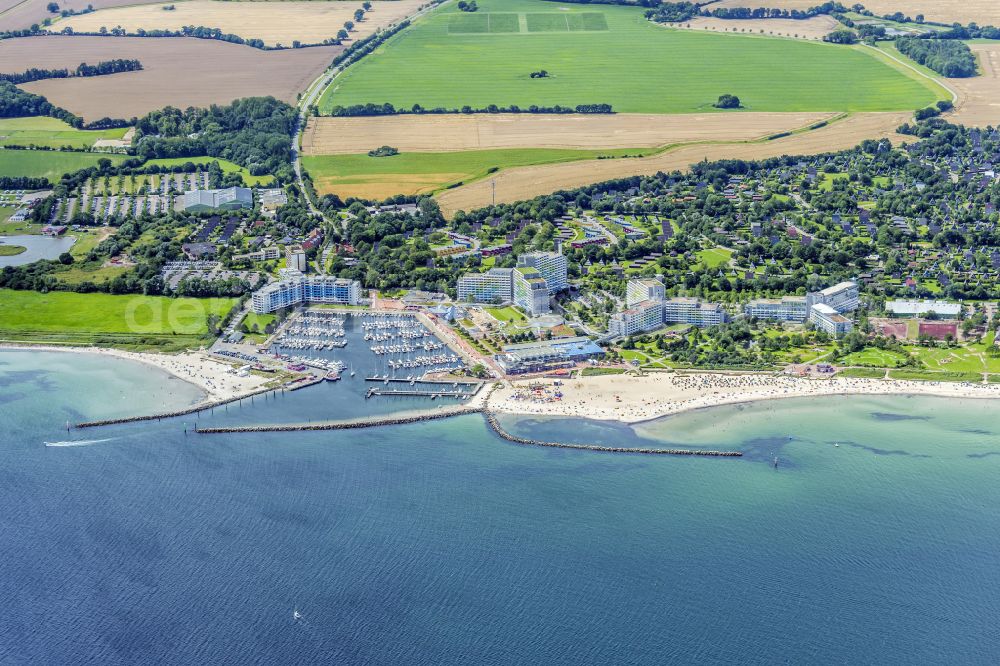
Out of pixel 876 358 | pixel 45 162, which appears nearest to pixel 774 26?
pixel 45 162

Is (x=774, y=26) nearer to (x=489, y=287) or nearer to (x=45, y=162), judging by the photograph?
(x=45, y=162)

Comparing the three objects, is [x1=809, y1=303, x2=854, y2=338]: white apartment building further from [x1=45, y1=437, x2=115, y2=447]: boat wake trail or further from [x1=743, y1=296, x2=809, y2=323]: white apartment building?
[x1=45, y1=437, x2=115, y2=447]: boat wake trail

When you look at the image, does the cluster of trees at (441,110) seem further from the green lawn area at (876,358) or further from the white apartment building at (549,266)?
the green lawn area at (876,358)

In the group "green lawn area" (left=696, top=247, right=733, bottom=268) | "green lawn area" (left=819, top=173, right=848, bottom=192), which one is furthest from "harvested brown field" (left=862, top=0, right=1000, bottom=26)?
"green lawn area" (left=696, top=247, right=733, bottom=268)

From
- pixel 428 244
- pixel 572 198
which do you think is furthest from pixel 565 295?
pixel 572 198

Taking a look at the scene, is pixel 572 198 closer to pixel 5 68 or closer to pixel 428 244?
pixel 428 244
